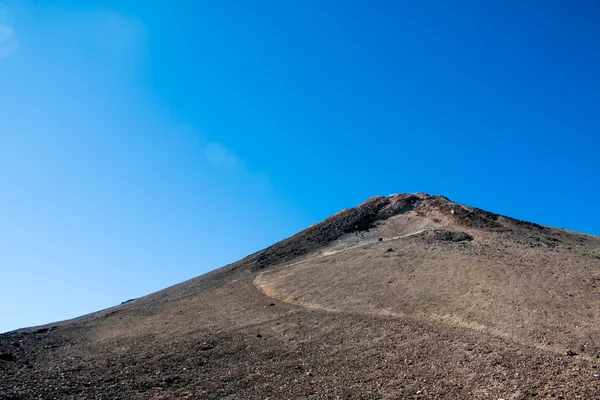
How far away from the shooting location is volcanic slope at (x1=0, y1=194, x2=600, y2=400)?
11.2 meters

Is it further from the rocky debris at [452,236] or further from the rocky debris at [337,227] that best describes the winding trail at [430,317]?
the rocky debris at [452,236]

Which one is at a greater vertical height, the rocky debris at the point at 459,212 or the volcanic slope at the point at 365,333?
the rocky debris at the point at 459,212

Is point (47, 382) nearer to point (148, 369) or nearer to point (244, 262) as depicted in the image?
point (148, 369)

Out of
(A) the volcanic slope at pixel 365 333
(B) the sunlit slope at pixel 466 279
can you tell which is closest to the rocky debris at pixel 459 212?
(B) the sunlit slope at pixel 466 279

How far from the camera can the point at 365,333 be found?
15.2m

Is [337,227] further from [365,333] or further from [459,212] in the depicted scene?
[365,333]

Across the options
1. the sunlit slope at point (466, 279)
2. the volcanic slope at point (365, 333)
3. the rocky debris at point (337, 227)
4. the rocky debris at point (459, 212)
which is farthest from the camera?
the rocky debris at point (337, 227)

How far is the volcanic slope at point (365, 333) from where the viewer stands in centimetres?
1120

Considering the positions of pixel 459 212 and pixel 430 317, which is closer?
pixel 430 317

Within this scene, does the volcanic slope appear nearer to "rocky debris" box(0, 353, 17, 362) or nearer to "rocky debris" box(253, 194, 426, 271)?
"rocky debris" box(0, 353, 17, 362)

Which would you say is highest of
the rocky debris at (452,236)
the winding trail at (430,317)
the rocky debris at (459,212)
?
the rocky debris at (459,212)

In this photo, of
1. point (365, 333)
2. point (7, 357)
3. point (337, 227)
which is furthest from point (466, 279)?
point (7, 357)

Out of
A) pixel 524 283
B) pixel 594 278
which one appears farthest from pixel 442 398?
pixel 594 278

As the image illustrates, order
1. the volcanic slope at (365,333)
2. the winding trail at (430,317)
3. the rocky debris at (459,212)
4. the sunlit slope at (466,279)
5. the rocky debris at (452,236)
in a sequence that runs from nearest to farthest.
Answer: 1. the volcanic slope at (365,333)
2. the winding trail at (430,317)
3. the sunlit slope at (466,279)
4. the rocky debris at (452,236)
5. the rocky debris at (459,212)
